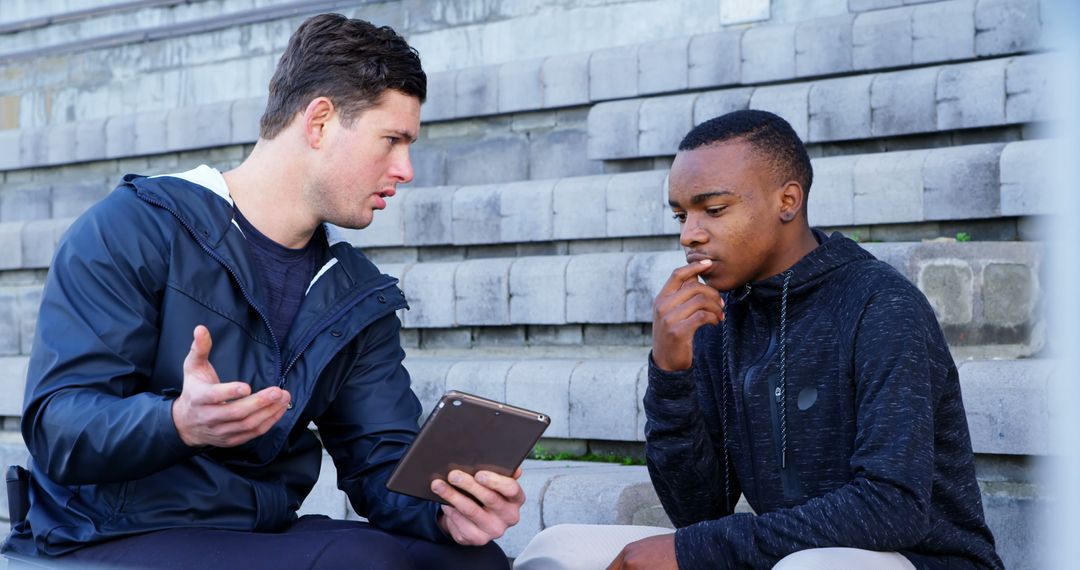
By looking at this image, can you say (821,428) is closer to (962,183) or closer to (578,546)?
(578,546)

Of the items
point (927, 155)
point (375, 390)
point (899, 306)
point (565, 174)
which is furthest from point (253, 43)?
point (899, 306)

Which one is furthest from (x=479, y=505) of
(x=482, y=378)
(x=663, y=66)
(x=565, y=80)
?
(x=565, y=80)

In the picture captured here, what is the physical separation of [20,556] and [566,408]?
2.50 metres

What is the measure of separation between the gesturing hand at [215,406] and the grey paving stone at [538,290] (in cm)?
307

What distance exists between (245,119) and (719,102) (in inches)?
121

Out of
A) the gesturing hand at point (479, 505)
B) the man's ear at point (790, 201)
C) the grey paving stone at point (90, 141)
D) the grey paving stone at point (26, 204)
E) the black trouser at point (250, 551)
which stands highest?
the grey paving stone at point (90, 141)

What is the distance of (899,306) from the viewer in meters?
2.70

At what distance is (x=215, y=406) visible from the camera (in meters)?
2.30

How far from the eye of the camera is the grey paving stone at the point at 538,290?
5395mm

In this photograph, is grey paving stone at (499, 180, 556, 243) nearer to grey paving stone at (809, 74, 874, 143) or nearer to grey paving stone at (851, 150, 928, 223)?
grey paving stone at (809, 74, 874, 143)

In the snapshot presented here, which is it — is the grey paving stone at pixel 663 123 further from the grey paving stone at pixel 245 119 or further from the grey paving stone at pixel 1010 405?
the grey paving stone at pixel 245 119

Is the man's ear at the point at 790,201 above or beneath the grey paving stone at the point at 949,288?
above

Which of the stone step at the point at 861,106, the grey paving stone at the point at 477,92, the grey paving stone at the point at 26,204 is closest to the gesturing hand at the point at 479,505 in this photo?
the stone step at the point at 861,106

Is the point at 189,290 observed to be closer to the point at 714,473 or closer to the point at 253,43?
the point at 714,473
